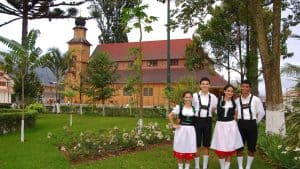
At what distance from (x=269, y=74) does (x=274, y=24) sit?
59.7 inches

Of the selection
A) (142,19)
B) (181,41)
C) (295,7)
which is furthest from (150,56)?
(142,19)

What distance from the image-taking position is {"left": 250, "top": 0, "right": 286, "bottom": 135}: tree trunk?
36.1ft

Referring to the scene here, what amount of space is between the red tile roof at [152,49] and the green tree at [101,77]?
49.5 feet

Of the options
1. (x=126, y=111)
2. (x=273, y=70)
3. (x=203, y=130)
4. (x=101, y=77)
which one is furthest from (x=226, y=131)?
(x=101, y=77)

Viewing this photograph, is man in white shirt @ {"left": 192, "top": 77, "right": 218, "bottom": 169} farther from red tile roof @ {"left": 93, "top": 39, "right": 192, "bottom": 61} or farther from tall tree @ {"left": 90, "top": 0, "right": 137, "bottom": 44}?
tall tree @ {"left": 90, "top": 0, "right": 137, "bottom": 44}

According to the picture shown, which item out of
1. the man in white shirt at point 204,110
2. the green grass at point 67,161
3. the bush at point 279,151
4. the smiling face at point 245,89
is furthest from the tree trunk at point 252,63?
the man in white shirt at point 204,110

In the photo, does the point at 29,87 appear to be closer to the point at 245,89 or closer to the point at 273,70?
the point at 273,70

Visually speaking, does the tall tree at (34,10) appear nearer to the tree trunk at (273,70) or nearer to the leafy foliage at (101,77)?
the leafy foliage at (101,77)

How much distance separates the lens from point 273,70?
450 inches

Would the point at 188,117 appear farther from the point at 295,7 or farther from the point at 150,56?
the point at 150,56

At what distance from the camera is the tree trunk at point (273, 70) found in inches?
433

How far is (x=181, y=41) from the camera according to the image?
48.5m

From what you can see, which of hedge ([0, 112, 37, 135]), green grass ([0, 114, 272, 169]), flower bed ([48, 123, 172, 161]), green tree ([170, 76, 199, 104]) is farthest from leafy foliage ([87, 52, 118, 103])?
green grass ([0, 114, 272, 169])

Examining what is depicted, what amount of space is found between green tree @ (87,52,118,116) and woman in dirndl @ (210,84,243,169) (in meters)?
24.6
